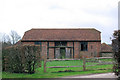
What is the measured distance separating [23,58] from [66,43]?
21.6 meters

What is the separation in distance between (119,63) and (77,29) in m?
31.7

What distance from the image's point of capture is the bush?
14039mm

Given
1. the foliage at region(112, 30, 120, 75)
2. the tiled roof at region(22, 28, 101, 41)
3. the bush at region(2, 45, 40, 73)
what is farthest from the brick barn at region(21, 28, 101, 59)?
the foliage at region(112, 30, 120, 75)

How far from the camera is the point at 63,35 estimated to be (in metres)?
37.2

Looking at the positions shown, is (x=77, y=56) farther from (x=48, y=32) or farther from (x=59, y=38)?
(x=48, y=32)

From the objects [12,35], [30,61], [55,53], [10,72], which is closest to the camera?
[30,61]

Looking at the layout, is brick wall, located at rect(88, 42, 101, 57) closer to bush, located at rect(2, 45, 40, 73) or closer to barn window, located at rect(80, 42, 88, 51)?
barn window, located at rect(80, 42, 88, 51)

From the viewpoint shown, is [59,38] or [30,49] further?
[59,38]

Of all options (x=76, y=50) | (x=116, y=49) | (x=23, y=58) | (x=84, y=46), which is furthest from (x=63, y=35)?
(x=116, y=49)

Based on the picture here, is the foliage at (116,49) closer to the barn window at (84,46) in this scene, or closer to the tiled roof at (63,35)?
the barn window at (84,46)

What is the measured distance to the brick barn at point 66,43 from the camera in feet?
114

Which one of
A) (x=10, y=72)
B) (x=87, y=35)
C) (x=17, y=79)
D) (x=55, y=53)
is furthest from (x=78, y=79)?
(x=87, y=35)

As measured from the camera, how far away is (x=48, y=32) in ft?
125

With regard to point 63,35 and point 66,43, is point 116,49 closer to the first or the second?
point 66,43
